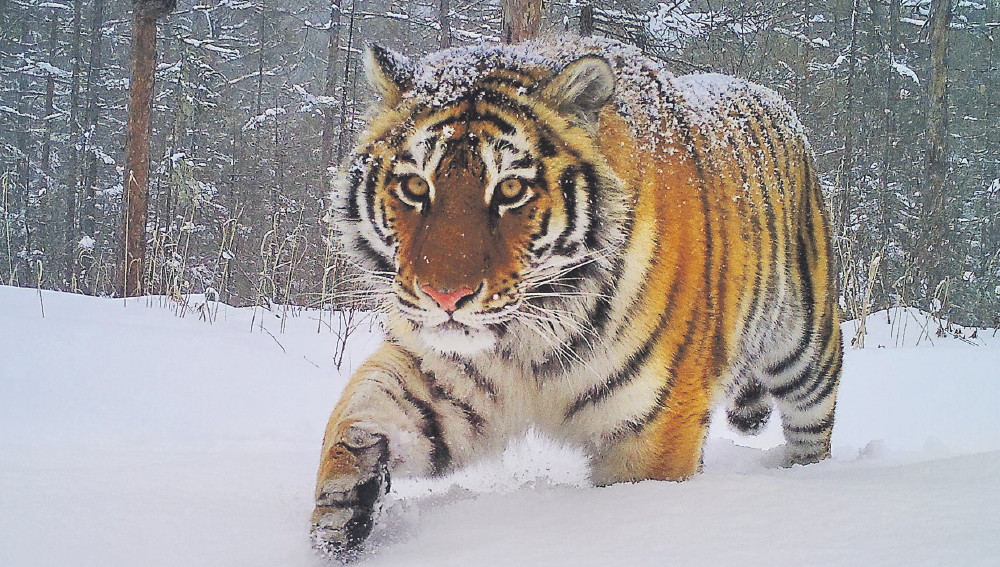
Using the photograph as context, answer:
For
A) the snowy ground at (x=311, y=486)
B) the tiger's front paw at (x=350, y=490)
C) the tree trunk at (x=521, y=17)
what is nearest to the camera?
the snowy ground at (x=311, y=486)

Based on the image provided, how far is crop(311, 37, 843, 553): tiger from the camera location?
1478 mm

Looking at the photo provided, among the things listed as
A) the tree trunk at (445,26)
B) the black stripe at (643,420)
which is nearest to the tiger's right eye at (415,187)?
the black stripe at (643,420)

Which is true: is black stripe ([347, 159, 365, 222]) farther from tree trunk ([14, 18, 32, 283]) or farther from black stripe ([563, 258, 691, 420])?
tree trunk ([14, 18, 32, 283])

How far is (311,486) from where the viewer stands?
6.42ft

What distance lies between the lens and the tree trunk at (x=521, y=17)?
250 inches

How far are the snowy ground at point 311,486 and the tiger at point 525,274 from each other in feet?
0.50

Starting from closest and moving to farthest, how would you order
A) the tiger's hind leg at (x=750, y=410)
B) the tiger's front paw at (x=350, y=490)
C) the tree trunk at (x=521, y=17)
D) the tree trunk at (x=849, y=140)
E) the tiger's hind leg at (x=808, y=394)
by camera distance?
1. the tiger's front paw at (x=350, y=490)
2. the tiger's hind leg at (x=808, y=394)
3. the tiger's hind leg at (x=750, y=410)
4. the tree trunk at (x=521, y=17)
5. the tree trunk at (x=849, y=140)

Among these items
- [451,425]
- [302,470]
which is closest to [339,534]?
[451,425]

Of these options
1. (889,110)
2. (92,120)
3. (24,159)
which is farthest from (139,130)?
(889,110)

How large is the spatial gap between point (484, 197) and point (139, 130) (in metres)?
7.51

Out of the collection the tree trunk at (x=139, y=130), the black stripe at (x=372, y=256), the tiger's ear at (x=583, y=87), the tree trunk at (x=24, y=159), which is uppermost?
the tiger's ear at (x=583, y=87)

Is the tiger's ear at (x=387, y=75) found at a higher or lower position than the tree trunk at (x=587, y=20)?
lower

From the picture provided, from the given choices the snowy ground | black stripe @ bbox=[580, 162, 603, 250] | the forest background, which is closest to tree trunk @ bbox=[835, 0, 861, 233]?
the forest background

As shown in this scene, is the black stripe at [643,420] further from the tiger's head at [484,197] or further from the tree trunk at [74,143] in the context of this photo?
the tree trunk at [74,143]
